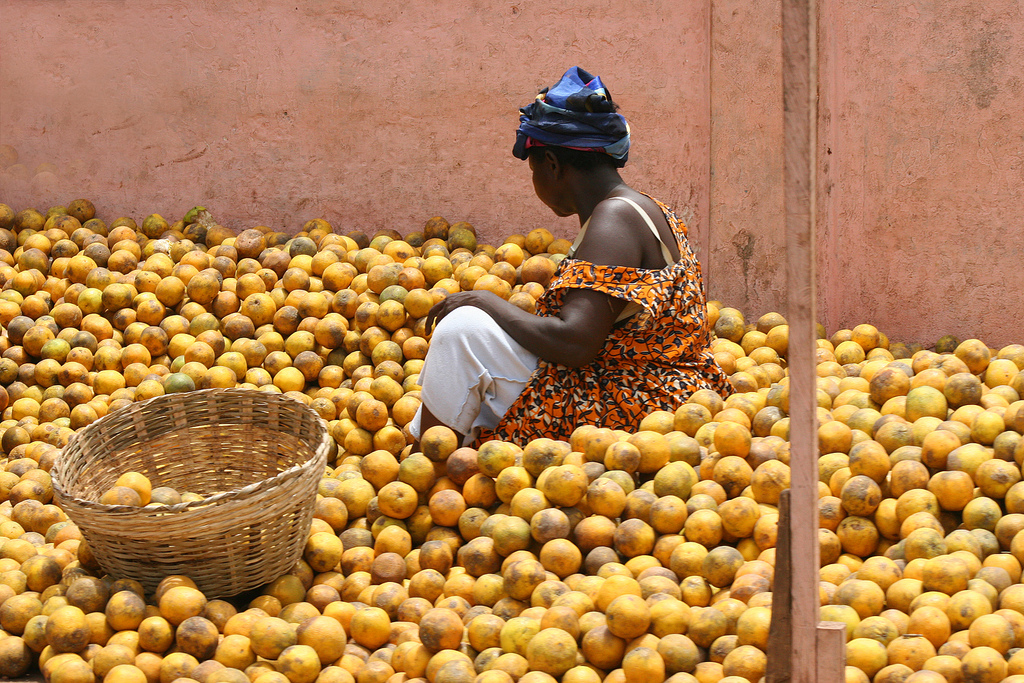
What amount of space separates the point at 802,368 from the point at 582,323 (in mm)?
1613

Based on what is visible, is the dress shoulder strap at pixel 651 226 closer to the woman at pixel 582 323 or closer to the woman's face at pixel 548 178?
the woman at pixel 582 323

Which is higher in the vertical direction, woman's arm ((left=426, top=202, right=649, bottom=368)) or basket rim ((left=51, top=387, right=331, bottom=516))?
woman's arm ((left=426, top=202, right=649, bottom=368))

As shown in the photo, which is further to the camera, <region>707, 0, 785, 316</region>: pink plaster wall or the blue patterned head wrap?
<region>707, 0, 785, 316</region>: pink plaster wall

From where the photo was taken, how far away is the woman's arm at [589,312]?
343cm

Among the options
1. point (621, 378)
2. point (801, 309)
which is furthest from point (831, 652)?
point (621, 378)

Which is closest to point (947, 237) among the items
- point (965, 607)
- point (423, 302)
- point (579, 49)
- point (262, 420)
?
point (579, 49)

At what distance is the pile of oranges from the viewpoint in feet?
7.77

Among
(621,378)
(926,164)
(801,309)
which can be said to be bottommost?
(621,378)

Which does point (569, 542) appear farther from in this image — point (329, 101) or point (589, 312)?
point (329, 101)

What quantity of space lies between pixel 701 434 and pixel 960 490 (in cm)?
82

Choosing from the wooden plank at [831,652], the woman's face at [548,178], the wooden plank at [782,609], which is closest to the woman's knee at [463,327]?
the woman's face at [548,178]

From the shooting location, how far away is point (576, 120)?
11.6ft

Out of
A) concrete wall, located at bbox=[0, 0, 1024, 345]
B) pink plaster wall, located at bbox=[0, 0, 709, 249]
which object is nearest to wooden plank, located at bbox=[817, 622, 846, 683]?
concrete wall, located at bbox=[0, 0, 1024, 345]

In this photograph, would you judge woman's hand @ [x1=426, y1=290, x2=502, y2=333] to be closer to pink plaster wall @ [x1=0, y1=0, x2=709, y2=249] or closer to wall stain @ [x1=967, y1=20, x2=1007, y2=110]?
pink plaster wall @ [x1=0, y1=0, x2=709, y2=249]
